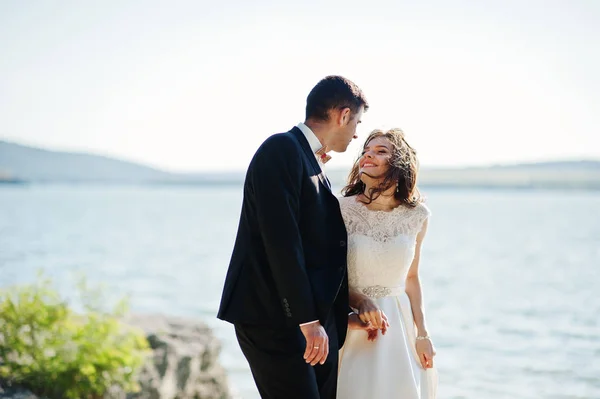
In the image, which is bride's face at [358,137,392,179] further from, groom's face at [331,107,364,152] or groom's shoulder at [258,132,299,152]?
groom's shoulder at [258,132,299,152]

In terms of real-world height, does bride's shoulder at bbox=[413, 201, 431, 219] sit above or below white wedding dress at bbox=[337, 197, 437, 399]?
above

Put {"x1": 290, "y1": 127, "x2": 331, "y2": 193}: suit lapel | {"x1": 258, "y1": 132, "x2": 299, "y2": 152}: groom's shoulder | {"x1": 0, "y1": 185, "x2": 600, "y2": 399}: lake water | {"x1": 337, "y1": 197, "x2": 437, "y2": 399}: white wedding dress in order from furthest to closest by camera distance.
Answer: {"x1": 0, "y1": 185, "x2": 600, "y2": 399}: lake water < {"x1": 337, "y1": 197, "x2": 437, "y2": 399}: white wedding dress < {"x1": 290, "y1": 127, "x2": 331, "y2": 193}: suit lapel < {"x1": 258, "y1": 132, "x2": 299, "y2": 152}: groom's shoulder

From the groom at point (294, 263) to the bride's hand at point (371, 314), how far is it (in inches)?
5.7

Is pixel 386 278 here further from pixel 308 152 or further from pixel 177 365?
pixel 177 365

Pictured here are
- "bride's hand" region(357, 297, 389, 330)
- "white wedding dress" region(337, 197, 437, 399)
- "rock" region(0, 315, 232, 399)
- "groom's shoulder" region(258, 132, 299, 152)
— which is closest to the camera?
"groom's shoulder" region(258, 132, 299, 152)

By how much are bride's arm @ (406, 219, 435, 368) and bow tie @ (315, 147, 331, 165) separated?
1.94ft

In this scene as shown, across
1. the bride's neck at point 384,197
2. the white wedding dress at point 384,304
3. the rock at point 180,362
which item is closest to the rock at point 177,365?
the rock at point 180,362

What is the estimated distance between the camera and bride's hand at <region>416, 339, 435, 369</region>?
348 cm

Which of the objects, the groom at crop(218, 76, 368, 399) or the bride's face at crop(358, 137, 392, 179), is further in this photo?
the bride's face at crop(358, 137, 392, 179)

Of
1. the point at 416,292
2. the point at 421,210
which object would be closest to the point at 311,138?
the point at 421,210

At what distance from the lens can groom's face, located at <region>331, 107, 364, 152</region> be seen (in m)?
3.21

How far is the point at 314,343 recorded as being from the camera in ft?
9.61

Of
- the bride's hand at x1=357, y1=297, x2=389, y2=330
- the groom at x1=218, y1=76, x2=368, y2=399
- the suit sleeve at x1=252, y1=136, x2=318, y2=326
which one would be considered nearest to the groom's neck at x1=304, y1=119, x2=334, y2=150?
the groom at x1=218, y1=76, x2=368, y2=399

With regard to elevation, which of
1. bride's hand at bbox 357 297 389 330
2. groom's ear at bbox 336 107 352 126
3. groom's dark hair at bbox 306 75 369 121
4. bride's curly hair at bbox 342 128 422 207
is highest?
groom's dark hair at bbox 306 75 369 121
